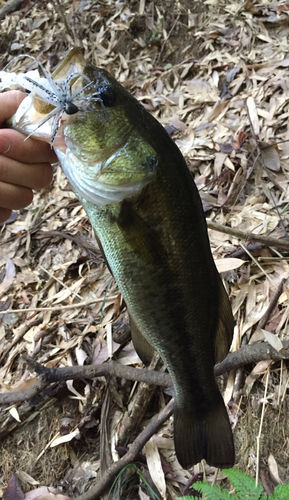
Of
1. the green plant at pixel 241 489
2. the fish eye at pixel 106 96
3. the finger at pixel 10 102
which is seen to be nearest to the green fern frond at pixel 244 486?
the green plant at pixel 241 489

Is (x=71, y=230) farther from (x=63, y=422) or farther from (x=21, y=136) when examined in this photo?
(x=21, y=136)

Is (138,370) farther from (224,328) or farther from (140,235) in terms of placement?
(140,235)

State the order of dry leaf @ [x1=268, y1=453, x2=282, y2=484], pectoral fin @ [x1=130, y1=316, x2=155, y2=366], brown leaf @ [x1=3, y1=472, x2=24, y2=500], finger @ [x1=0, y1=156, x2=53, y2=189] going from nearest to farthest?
finger @ [x1=0, y1=156, x2=53, y2=189] < pectoral fin @ [x1=130, y1=316, x2=155, y2=366] < dry leaf @ [x1=268, y1=453, x2=282, y2=484] < brown leaf @ [x1=3, y1=472, x2=24, y2=500]

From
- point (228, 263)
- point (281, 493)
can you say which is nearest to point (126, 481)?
point (281, 493)

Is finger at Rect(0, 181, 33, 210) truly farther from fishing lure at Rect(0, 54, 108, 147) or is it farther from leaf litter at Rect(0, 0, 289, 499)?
leaf litter at Rect(0, 0, 289, 499)

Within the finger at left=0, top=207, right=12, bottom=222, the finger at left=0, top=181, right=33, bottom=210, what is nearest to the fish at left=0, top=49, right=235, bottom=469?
the finger at left=0, top=181, right=33, bottom=210
